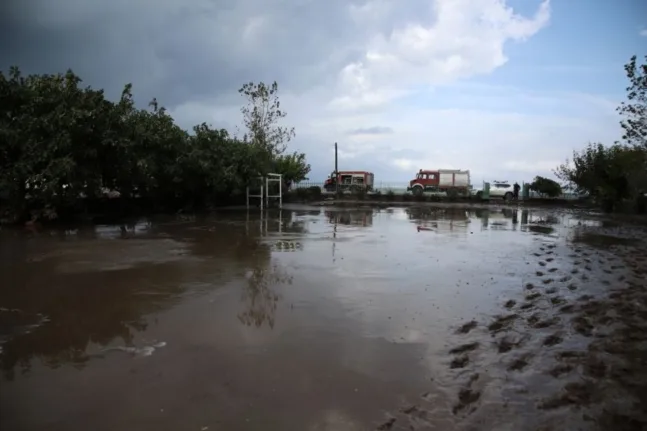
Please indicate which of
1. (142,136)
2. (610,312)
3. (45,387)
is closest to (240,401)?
(45,387)

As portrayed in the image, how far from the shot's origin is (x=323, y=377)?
4027mm

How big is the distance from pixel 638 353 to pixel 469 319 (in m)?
1.70

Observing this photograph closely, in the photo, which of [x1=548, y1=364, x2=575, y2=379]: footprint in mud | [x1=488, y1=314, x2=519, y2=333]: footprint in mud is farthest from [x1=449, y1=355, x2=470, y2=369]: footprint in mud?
[x1=488, y1=314, x2=519, y2=333]: footprint in mud

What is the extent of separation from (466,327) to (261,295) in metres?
2.75

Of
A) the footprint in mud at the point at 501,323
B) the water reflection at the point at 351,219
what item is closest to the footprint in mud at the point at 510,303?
the footprint in mud at the point at 501,323

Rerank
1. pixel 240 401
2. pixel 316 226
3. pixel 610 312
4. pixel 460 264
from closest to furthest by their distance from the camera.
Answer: pixel 240 401
pixel 610 312
pixel 460 264
pixel 316 226

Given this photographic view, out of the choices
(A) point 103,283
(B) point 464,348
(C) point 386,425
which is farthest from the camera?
(A) point 103,283

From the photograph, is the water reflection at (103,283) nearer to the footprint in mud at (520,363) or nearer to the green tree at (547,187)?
the footprint in mud at (520,363)

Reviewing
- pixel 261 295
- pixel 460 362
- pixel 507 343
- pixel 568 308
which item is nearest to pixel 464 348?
pixel 460 362

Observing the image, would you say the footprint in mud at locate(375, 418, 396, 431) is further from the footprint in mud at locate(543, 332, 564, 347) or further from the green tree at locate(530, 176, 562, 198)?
the green tree at locate(530, 176, 562, 198)

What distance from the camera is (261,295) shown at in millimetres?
6688

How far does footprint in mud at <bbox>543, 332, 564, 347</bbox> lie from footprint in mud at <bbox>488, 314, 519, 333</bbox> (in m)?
0.49

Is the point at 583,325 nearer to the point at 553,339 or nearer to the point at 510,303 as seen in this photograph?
the point at 553,339

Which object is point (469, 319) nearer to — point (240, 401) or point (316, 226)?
point (240, 401)
